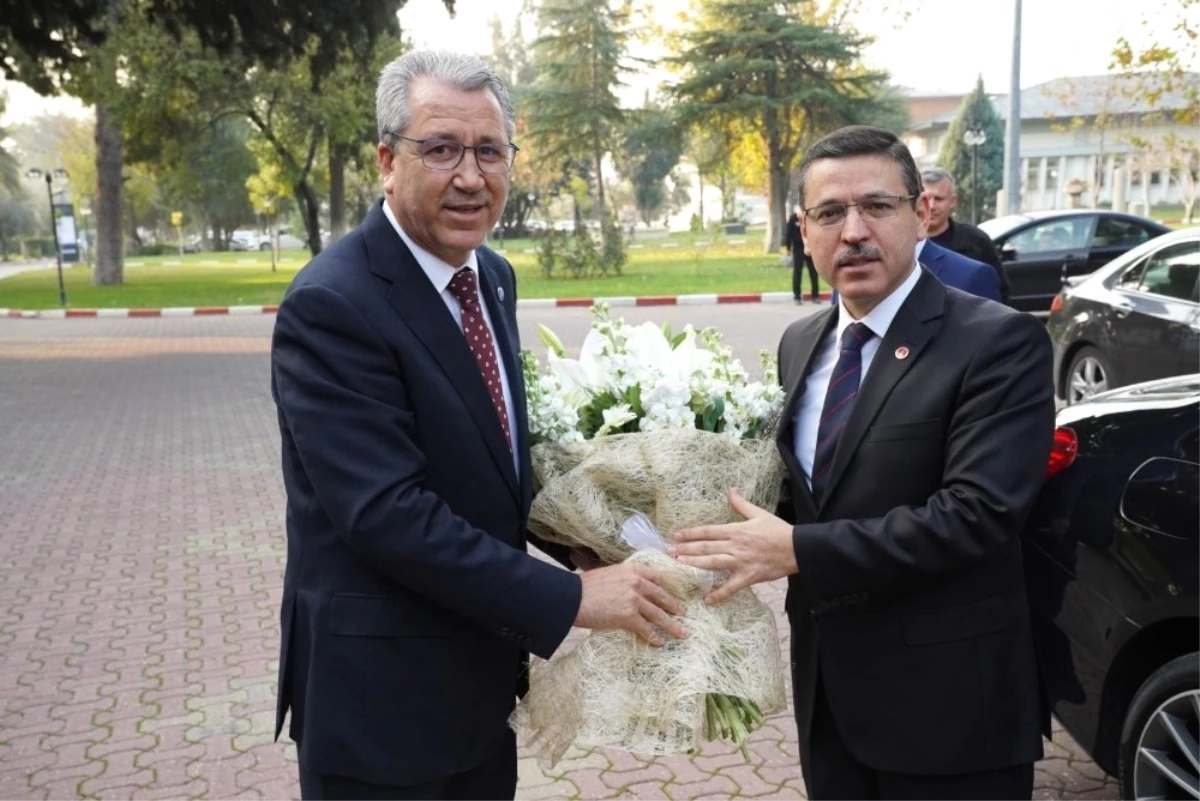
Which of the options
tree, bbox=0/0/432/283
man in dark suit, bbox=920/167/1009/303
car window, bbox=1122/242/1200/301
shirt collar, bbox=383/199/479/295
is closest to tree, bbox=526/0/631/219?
tree, bbox=0/0/432/283

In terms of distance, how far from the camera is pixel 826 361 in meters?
2.41

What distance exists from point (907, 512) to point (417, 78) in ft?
4.19

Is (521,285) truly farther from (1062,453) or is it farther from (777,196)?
(1062,453)

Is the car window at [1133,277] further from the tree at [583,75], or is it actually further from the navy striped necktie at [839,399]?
the tree at [583,75]

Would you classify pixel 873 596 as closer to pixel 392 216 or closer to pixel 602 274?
pixel 392 216

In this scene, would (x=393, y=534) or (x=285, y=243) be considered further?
(x=285, y=243)

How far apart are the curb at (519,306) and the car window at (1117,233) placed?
682 cm

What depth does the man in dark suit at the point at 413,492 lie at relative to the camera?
1.91m

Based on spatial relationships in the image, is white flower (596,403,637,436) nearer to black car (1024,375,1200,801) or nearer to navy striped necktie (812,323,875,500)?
navy striped necktie (812,323,875,500)

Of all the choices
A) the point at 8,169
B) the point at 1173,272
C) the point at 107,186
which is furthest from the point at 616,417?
the point at 8,169

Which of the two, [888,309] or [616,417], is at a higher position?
[888,309]

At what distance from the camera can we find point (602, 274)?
98.0ft

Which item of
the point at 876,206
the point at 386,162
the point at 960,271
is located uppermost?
the point at 386,162

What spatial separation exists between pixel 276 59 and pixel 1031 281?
11.7 m
